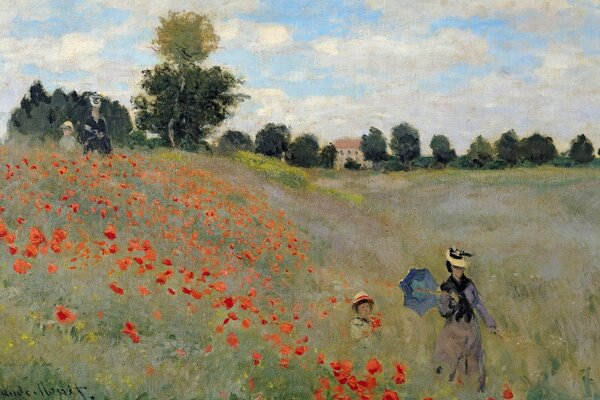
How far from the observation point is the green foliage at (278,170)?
9795mm

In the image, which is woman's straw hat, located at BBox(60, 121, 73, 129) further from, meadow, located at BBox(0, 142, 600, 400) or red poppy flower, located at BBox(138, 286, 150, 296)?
red poppy flower, located at BBox(138, 286, 150, 296)

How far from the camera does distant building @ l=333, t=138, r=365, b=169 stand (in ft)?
30.4

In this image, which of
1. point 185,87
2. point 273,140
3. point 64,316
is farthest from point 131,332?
point 185,87

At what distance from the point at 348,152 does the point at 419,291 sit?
4218 mm

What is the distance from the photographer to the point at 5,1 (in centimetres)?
739

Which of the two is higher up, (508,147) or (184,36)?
(184,36)

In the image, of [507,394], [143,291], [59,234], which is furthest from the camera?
[507,394]

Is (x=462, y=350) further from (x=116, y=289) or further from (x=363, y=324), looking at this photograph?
(x=116, y=289)

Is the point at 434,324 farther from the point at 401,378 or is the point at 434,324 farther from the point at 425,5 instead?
the point at 425,5

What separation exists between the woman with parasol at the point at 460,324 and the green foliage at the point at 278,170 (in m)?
4.63

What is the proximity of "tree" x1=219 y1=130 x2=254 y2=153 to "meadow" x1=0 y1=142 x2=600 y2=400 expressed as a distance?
0.35 m

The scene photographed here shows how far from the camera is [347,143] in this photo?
905 centimetres

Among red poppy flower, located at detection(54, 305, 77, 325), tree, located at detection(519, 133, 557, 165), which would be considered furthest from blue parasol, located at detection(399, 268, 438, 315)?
tree, located at detection(519, 133, 557, 165)

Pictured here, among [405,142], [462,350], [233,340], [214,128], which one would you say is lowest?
[462,350]
